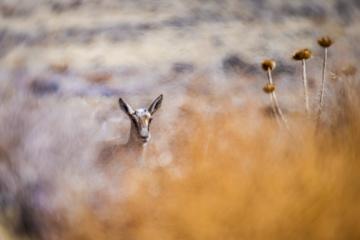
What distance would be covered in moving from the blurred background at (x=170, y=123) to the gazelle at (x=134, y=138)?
0.02m

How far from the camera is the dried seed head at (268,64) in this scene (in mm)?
1487

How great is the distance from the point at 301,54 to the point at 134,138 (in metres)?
0.56

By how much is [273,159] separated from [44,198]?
0.65 meters

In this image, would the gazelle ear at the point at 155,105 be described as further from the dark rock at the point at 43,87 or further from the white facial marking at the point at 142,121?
the dark rock at the point at 43,87

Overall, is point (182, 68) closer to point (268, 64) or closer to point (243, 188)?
point (268, 64)

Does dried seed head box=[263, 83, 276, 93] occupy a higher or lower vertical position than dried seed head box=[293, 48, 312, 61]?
lower

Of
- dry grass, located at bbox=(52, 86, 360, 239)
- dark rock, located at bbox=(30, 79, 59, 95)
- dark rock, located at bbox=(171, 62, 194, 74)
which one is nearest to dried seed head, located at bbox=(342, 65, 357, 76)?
dry grass, located at bbox=(52, 86, 360, 239)

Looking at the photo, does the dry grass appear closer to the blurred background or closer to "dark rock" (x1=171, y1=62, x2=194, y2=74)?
the blurred background

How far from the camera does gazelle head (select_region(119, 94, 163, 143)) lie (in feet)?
4.55

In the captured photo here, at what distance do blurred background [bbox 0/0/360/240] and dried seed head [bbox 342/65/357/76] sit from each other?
12mm

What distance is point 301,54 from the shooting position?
4.98ft

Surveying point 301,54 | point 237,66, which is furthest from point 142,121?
point 301,54

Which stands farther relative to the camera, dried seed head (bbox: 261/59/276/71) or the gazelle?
dried seed head (bbox: 261/59/276/71)

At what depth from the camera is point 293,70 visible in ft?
4.93
